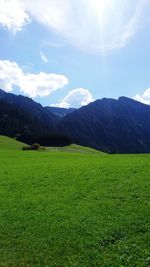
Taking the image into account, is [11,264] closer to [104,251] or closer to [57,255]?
[57,255]

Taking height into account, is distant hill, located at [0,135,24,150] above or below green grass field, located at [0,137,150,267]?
Answer: above

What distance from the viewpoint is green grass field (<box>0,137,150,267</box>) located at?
18.6 m

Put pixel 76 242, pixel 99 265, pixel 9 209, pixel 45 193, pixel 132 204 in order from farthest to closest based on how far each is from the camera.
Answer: pixel 45 193 < pixel 9 209 < pixel 132 204 < pixel 76 242 < pixel 99 265

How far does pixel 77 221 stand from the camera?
917 inches

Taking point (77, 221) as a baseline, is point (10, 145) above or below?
above

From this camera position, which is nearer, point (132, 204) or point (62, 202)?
point (132, 204)

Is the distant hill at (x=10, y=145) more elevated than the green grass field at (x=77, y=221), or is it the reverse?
the distant hill at (x=10, y=145)

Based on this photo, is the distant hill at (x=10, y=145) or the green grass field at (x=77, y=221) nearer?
the green grass field at (x=77, y=221)

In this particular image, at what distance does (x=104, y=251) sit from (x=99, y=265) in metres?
1.38

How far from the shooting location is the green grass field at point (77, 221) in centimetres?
1856

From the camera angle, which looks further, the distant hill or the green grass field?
the distant hill

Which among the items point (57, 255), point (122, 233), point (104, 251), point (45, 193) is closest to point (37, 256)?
point (57, 255)

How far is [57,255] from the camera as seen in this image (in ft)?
62.2

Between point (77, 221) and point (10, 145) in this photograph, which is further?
point (10, 145)
